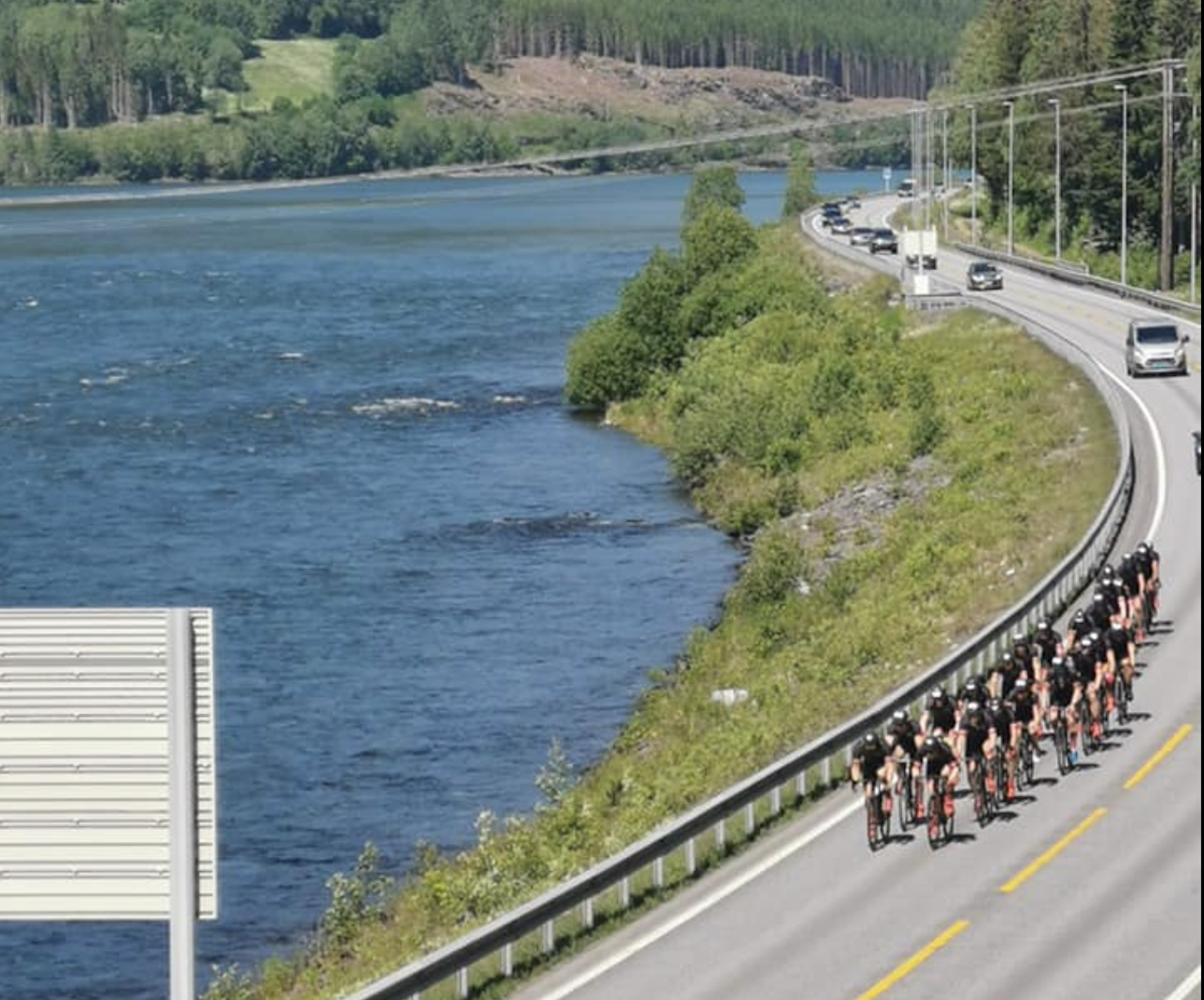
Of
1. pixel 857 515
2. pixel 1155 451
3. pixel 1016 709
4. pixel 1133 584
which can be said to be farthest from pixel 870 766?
pixel 857 515

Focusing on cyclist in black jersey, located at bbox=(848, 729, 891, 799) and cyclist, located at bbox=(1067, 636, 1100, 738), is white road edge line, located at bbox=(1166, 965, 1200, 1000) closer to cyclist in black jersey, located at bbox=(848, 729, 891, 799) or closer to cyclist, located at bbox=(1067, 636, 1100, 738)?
cyclist in black jersey, located at bbox=(848, 729, 891, 799)

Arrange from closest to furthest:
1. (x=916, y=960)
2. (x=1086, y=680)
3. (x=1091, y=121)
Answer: (x=916, y=960), (x=1086, y=680), (x=1091, y=121)

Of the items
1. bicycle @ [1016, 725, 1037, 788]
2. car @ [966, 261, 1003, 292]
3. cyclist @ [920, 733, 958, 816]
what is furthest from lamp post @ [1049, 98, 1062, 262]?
cyclist @ [920, 733, 958, 816]

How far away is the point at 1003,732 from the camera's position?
27.7m

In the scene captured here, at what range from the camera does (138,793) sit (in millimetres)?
17062

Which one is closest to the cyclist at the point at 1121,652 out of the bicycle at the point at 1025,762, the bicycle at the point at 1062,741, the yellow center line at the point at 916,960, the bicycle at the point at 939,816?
the bicycle at the point at 1062,741

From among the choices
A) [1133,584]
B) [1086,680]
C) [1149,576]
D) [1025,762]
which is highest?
[1086,680]

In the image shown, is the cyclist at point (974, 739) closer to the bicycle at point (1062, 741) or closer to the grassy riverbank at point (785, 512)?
the bicycle at point (1062, 741)

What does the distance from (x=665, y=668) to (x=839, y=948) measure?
2673 cm

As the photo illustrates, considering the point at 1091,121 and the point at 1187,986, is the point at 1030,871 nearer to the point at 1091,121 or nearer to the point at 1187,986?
the point at 1187,986

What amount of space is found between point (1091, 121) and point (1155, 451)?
6660 centimetres

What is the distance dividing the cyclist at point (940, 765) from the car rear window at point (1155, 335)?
4123 centimetres

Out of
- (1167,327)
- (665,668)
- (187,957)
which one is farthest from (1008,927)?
(1167,327)

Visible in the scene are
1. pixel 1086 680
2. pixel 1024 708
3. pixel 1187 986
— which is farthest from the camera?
pixel 1086 680
